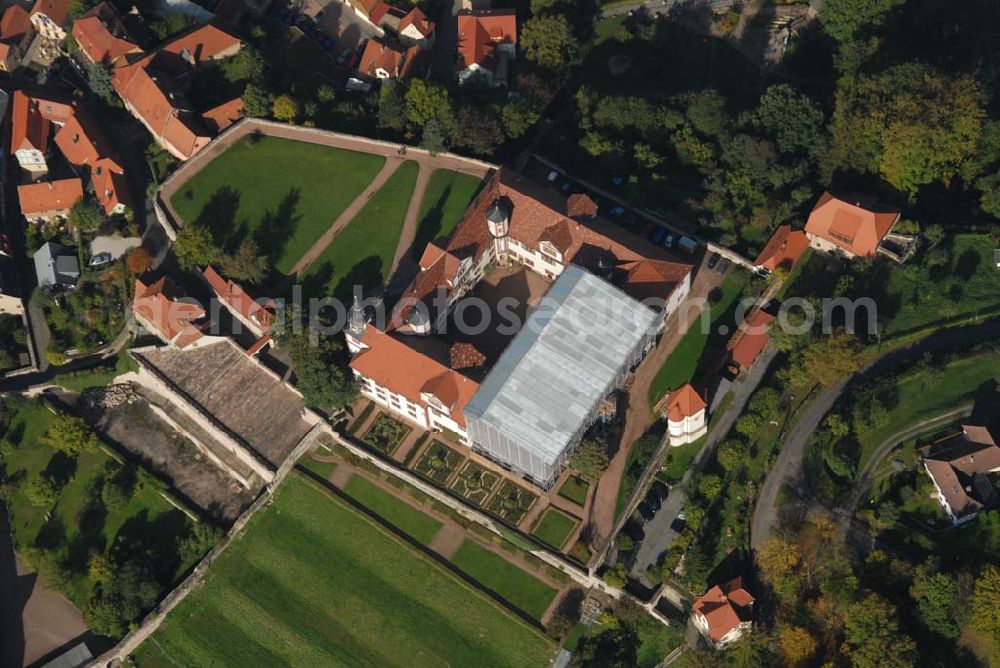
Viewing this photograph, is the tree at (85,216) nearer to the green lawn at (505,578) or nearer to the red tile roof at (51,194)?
the red tile roof at (51,194)

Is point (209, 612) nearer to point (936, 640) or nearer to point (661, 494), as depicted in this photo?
point (661, 494)

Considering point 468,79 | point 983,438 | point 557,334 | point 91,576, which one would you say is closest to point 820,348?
point 983,438

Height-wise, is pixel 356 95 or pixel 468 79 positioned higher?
pixel 468 79

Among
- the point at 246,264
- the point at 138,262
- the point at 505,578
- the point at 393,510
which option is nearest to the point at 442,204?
the point at 246,264

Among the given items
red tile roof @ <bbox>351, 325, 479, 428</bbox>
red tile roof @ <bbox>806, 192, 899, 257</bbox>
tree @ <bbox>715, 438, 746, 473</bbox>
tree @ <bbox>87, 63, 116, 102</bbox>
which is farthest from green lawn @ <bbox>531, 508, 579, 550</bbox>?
tree @ <bbox>87, 63, 116, 102</bbox>

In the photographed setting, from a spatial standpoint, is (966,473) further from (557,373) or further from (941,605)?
(557,373)

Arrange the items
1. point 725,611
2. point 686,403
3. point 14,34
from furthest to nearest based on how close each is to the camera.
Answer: point 14,34 < point 686,403 < point 725,611
